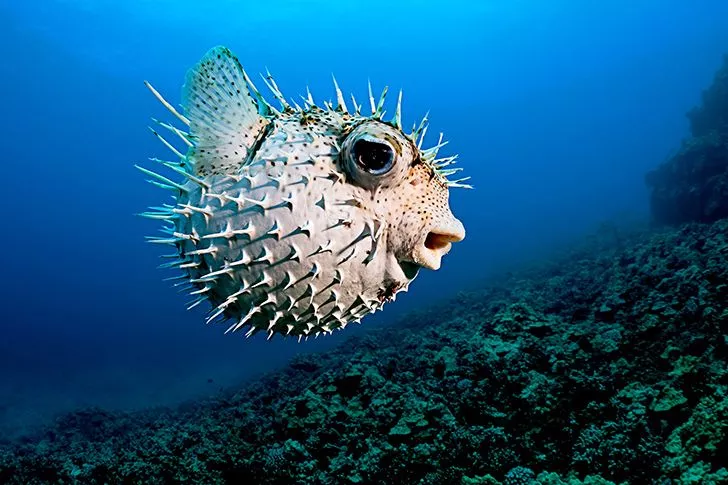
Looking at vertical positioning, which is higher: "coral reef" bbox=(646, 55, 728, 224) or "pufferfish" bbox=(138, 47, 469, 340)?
"coral reef" bbox=(646, 55, 728, 224)

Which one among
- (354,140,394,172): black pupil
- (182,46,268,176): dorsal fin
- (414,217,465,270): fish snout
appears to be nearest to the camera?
(354,140,394,172): black pupil

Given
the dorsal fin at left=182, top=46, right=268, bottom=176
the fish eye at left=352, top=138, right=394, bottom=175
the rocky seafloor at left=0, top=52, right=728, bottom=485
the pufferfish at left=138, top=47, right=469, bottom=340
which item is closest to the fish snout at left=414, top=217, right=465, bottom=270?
the pufferfish at left=138, top=47, right=469, bottom=340

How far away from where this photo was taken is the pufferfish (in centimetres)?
129

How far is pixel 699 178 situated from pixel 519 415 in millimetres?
15884

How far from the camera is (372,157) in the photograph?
1299 millimetres

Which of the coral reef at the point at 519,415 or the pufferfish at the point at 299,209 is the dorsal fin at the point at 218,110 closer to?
the pufferfish at the point at 299,209

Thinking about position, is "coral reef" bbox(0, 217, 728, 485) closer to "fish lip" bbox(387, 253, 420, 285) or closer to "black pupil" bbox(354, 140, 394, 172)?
"fish lip" bbox(387, 253, 420, 285)

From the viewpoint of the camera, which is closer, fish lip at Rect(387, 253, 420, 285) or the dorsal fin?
fish lip at Rect(387, 253, 420, 285)

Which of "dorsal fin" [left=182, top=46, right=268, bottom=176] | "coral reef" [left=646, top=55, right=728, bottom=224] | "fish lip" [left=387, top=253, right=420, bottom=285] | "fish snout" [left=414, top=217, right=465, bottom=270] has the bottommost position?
"fish lip" [left=387, top=253, right=420, bottom=285]

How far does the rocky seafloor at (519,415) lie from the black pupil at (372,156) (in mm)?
2057

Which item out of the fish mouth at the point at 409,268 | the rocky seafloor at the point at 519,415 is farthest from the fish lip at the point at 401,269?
the rocky seafloor at the point at 519,415

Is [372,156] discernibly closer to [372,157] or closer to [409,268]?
[372,157]

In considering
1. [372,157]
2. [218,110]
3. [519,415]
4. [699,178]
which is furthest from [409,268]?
[699,178]

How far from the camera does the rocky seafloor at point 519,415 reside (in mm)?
2299
